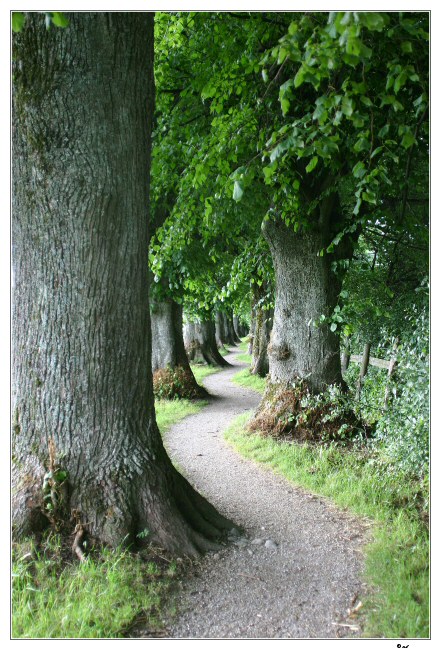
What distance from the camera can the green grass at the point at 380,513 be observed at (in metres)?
3.23

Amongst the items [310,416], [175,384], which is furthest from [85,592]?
[175,384]

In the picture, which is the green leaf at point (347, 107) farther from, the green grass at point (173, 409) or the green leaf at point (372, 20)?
the green grass at point (173, 409)

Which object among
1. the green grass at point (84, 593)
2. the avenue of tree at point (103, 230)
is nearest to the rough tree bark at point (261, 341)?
the avenue of tree at point (103, 230)

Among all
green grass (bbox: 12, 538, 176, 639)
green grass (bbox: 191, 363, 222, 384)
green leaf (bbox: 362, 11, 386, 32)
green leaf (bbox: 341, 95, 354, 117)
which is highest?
green leaf (bbox: 362, 11, 386, 32)

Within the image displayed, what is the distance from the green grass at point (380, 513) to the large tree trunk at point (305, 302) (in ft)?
3.98

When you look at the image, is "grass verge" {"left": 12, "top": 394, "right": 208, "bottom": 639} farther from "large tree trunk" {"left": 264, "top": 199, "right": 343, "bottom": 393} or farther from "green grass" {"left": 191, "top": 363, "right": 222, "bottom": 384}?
"green grass" {"left": 191, "top": 363, "right": 222, "bottom": 384}

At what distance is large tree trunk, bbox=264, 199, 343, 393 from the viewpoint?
7.11m

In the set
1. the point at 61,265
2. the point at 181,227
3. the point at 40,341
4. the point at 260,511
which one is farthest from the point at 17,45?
the point at 260,511

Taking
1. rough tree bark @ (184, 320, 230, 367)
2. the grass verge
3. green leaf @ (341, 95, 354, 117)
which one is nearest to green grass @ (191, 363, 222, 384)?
rough tree bark @ (184, 320, 230, 367)

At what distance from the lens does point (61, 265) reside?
3.78m

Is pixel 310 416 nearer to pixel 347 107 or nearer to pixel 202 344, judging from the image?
pixel 347 107

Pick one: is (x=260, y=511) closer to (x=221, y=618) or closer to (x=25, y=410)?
(x=221, y=618)

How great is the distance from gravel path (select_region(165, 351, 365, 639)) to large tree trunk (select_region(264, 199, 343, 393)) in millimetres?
1760

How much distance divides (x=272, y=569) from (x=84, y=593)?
1.58 metres
